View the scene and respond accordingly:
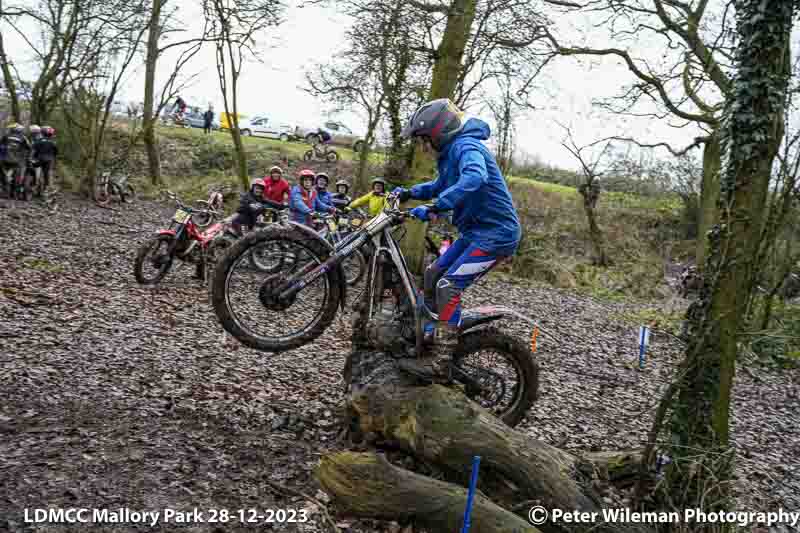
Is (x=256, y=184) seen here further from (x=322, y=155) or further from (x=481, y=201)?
(x=322, y=155)

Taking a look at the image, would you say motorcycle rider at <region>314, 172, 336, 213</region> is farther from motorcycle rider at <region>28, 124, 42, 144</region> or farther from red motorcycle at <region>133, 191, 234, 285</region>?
motorcycle rider at <region>28, 124, 42, 144</region>

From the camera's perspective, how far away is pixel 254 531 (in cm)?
337

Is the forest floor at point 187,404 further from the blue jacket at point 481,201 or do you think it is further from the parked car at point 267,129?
the parked car at point 267,129

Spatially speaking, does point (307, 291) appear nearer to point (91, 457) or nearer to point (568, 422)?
point (91, 457)

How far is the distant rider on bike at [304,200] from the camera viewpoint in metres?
10.9

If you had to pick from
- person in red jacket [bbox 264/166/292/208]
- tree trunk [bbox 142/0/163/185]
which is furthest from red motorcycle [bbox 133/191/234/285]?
tree trunk [bbox 142/0/163/185]

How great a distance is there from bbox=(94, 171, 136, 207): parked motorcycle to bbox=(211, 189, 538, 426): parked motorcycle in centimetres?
1576

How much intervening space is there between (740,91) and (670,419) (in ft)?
7.03

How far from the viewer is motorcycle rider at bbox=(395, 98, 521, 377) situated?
4.50m

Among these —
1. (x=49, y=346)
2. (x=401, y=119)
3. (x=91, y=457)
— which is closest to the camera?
(x=91, y=457)

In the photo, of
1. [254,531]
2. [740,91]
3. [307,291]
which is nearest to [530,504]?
[254,531]

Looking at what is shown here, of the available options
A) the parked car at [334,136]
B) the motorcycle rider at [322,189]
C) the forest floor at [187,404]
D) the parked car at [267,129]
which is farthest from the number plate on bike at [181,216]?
the parked car at [267,129]

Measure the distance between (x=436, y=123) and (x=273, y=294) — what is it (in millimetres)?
1690

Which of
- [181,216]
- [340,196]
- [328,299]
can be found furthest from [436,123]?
[340,196]
